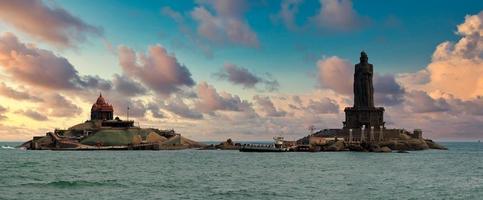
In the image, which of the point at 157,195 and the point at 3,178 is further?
the point at 3,178

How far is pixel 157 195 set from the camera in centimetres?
7388

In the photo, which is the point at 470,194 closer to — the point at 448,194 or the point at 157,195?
the point at 448,194

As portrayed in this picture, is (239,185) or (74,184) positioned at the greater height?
(74,184)

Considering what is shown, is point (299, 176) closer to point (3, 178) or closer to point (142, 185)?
point (142, 185)

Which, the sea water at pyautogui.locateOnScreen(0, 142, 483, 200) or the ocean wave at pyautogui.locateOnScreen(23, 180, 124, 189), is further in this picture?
the ocean wave at pyautogui.locateOnScreen(23, 180, 124, 189)

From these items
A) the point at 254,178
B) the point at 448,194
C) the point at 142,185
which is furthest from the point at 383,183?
the point at 142,185

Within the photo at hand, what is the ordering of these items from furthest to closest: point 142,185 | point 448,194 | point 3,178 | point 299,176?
point 299,176
point 3,178
point 142,185
point 448,194

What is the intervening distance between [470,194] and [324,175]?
102 feet

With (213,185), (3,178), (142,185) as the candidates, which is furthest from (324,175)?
(3,178)

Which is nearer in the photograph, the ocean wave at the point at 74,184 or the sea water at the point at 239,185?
the sea water at the point at 239,185

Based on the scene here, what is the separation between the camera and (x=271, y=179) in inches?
3858

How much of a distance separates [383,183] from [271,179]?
1750 cm

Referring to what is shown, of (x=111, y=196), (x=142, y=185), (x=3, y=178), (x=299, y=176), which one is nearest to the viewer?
(x=111, y=196)

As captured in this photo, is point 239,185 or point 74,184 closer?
point 74,184
